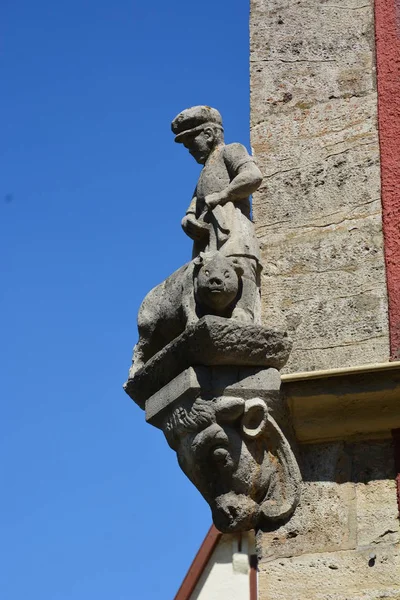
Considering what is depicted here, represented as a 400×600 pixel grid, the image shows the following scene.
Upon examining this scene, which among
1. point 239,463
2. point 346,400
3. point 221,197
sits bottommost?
point 239,463

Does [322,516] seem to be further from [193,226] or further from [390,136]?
[390,136]

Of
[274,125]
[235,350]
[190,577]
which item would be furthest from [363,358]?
[190,577]

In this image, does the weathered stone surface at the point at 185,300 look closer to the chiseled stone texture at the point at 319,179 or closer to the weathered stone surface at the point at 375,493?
the chiseled stone texture at the point at 319,179

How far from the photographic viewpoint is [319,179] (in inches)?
243

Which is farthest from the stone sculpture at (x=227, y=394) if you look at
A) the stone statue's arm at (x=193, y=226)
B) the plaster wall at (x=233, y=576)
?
the plaster wall at (x=233, y=576)

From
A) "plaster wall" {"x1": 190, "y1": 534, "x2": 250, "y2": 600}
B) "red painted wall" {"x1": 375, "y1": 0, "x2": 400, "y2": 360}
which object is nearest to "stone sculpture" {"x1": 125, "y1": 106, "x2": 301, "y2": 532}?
"plaster wall" {"x1": 190, "y1": 534, "x2": 250, "y2": 600}

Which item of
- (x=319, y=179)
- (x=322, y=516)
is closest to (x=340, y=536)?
(x=322, y=516)

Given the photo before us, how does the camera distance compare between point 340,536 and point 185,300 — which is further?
point 185,300

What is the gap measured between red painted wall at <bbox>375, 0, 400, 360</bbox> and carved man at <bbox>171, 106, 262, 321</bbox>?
511 millimetres

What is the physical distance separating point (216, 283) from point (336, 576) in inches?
45.2

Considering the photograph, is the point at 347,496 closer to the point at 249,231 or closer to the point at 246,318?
the point at 246,318

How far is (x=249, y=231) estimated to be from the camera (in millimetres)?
5930

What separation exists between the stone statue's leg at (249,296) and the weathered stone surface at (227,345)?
0.11 metres

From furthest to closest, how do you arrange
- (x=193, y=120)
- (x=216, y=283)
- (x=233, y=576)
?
(x=193, y=120) < (x=233, y=576) < (x=216, y=283)
